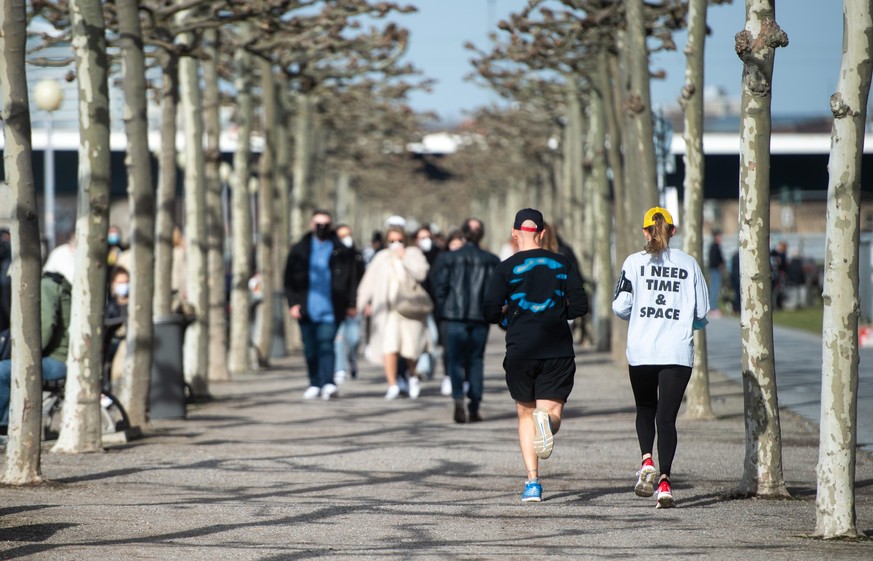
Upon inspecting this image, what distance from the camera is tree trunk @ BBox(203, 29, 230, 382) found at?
2141cm

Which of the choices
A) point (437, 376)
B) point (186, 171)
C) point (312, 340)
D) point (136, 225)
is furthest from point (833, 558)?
point (437, 376)

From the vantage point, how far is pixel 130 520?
8.98 metres

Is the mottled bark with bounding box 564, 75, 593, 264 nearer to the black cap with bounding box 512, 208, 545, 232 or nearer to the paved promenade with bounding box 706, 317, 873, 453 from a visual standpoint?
the paved promenade with bounding box 706, 317, 873, 453

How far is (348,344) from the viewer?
22.4 m

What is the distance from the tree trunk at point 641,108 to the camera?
18.2 metres

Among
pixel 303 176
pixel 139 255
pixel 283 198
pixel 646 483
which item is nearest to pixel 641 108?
pixel 139 255

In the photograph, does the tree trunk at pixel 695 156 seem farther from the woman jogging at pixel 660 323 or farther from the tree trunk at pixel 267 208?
the tree trunk at pixel 267 208

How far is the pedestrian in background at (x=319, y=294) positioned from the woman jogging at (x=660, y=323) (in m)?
8.63

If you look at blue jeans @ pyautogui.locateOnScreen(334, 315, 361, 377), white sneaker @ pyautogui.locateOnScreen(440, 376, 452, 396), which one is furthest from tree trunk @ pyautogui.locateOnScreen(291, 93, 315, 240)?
white sneaker @ pyautogui.locateOnScreen(440, 376, 452, 396)

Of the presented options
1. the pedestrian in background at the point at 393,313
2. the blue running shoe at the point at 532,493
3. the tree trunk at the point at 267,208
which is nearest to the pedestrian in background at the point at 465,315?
the pedestrian in background at the point at 393,313

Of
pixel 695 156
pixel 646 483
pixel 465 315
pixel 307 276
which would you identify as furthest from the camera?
pixel 307 276

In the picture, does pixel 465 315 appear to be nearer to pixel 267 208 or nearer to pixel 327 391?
pixel 327 391

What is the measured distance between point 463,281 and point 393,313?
3357mm

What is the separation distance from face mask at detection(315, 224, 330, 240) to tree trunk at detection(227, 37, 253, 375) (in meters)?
4.82
